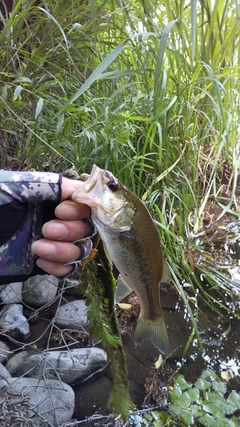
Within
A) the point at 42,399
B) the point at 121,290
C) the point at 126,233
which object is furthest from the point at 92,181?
the point at 42,399

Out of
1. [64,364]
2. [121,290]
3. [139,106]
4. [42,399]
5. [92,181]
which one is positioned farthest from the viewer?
[139,106]

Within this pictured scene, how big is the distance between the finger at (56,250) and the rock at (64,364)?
1.03m

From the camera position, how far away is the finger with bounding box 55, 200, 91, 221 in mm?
1016

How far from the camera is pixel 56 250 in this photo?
104 centimetres

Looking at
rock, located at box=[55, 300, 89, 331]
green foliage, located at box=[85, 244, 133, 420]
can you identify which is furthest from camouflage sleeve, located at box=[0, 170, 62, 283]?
rock, located at box=[55, 300, 89, 331]

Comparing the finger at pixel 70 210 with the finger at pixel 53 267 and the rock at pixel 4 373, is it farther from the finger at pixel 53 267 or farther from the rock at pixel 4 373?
the rock at pixel 4 373

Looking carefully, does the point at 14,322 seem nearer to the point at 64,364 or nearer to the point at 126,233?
the point at 64,364

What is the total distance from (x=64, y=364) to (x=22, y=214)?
1.15 metres

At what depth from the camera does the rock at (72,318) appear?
2.26m

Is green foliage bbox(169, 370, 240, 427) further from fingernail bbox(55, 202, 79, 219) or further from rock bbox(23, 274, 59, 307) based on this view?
fingernail bbox(55, 202, 79, 219)

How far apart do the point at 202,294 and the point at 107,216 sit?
1.57 metres

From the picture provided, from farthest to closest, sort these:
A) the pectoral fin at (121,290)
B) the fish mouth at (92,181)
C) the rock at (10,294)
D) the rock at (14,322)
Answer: the rock at (10,294)
the rock at (14,322)
the pectoral fin at (121,290)
the fish mouth at (92,181)

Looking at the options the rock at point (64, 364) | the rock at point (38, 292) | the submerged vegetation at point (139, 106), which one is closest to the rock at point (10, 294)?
the rock at point (38, 292)

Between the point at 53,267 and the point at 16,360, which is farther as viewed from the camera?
the point at 16,360
